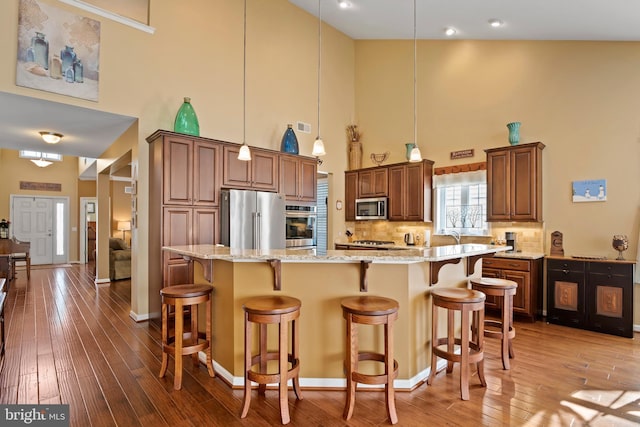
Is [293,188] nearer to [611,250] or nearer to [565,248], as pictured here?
[565,248]

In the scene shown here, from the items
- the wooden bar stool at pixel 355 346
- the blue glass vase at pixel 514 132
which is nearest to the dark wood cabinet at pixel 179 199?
the wooden bar stool at pixel 355 346

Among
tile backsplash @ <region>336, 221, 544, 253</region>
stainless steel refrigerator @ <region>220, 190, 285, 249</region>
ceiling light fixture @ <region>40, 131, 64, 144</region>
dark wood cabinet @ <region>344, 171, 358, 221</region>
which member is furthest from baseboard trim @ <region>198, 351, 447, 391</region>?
ceiling light fixture @ <region>40, 131, 64, 144</region>

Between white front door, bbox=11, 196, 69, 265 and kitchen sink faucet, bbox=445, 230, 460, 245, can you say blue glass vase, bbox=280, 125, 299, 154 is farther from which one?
white front door, bbox=11, 196, 69, 265

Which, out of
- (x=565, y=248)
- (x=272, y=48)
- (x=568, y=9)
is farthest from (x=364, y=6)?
(x=565, y=248)

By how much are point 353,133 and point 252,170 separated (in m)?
2.81

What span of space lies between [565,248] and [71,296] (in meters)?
7.58

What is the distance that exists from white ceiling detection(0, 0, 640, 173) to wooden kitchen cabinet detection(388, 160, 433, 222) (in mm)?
2165

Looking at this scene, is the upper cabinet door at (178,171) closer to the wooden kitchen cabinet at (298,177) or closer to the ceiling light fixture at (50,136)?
the wooden kitchen cabinet at (298,177)

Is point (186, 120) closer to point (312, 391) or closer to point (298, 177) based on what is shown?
point (298, 177)

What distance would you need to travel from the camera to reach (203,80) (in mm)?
4973

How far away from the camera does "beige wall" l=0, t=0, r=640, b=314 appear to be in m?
4.22

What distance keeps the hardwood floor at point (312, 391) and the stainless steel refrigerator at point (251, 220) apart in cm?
147

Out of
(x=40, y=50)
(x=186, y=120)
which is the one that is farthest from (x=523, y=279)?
(x=40, y=50)

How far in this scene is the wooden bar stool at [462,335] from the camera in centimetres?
247
